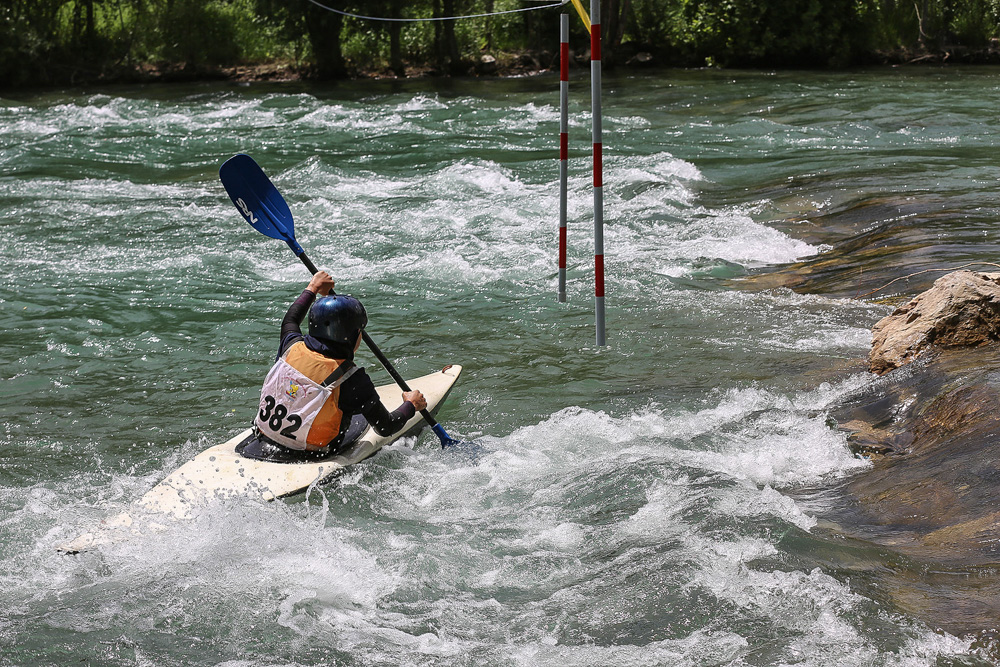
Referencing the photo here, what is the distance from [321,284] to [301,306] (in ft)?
0.47

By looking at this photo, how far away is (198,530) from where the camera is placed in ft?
12.2

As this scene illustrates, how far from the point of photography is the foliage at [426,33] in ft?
68.4

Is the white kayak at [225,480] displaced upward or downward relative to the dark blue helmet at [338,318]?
downward

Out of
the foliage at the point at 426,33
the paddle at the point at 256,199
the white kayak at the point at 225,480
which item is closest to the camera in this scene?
the white kayak at the point at 225,480

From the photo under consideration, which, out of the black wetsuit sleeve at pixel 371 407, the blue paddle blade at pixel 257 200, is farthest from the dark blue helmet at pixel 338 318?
the blue paddle blade at pixel 257 200

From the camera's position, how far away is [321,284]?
4516mm

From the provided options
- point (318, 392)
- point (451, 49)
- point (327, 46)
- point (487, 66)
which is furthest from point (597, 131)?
point (327, 46)

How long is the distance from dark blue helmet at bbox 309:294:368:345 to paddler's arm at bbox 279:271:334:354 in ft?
0.89

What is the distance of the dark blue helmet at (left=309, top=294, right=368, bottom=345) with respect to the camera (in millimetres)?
4012

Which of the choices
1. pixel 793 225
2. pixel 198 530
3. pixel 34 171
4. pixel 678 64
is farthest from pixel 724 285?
pixel 678 64

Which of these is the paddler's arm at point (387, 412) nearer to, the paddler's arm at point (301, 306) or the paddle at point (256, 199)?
the paddler's arm at point (301, 306)

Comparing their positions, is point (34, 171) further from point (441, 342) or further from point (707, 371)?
point (707, 371)

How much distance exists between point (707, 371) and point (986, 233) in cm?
311

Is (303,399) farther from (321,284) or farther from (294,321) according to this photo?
(321,284)
